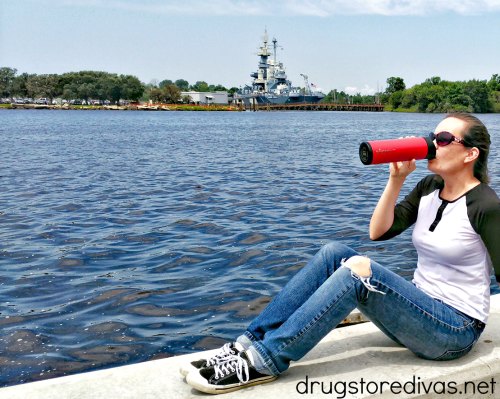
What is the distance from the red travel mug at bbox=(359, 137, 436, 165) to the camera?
142 inches

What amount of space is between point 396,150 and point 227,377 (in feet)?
5.40

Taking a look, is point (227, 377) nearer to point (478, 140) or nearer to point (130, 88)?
point (478, 140)

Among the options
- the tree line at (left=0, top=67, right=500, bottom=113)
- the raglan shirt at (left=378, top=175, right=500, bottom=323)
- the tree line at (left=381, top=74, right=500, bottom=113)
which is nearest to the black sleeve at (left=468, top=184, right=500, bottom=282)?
the raglan shirt at (left=378, top=175, right=500, bottom=323)

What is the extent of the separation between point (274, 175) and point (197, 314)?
1459cm

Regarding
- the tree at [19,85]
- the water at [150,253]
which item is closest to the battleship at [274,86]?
the tree at [19,85]

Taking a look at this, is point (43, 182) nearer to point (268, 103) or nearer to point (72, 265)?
point (72, 265)

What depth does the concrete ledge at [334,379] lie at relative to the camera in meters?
3.67

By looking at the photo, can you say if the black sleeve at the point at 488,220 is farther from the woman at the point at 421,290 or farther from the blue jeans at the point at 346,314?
the blue jeans at the point at 346,314

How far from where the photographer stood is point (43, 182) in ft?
63.4

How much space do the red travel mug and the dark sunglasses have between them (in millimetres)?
54

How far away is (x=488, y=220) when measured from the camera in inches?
146

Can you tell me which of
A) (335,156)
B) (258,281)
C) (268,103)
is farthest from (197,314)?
(268,103)

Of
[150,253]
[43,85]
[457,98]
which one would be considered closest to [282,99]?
[457,98]

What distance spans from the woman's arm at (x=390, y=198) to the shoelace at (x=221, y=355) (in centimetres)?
125
